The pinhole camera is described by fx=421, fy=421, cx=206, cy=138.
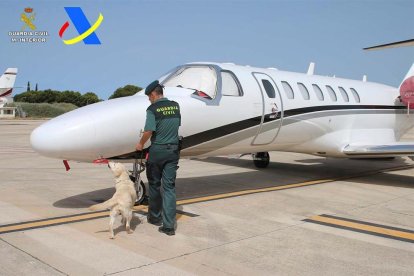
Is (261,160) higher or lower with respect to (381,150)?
lower

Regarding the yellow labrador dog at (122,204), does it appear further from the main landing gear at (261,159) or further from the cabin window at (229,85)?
the main landing gear at (261,159)

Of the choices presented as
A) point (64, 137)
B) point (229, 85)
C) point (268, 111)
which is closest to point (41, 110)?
point (268, 111)

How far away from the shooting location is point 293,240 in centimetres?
516

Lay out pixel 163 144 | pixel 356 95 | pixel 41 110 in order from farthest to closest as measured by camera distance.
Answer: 1. pixel 41 110
2. pixel 356 95
3. pixel 163 144

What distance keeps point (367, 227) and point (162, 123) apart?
3.23 meters

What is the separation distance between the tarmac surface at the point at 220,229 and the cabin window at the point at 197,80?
1.93 m

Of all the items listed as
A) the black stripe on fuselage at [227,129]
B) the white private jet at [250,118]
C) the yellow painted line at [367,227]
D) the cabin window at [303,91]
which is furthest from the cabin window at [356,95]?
the yellow painted line at [367,227]

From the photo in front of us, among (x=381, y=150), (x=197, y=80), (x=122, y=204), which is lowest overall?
(x=122, y=204)

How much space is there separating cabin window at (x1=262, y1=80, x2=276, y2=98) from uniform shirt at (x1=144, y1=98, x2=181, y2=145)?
3.54 m

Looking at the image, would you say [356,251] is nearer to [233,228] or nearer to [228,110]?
[233,228]

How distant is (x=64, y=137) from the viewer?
553 cm

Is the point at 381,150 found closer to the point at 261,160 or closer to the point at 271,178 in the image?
the point at 271,178

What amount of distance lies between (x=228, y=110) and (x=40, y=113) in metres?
71.5

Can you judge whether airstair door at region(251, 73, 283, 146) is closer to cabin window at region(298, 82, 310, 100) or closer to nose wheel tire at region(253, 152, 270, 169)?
cabin window at region(298, 82, 310, 100)
